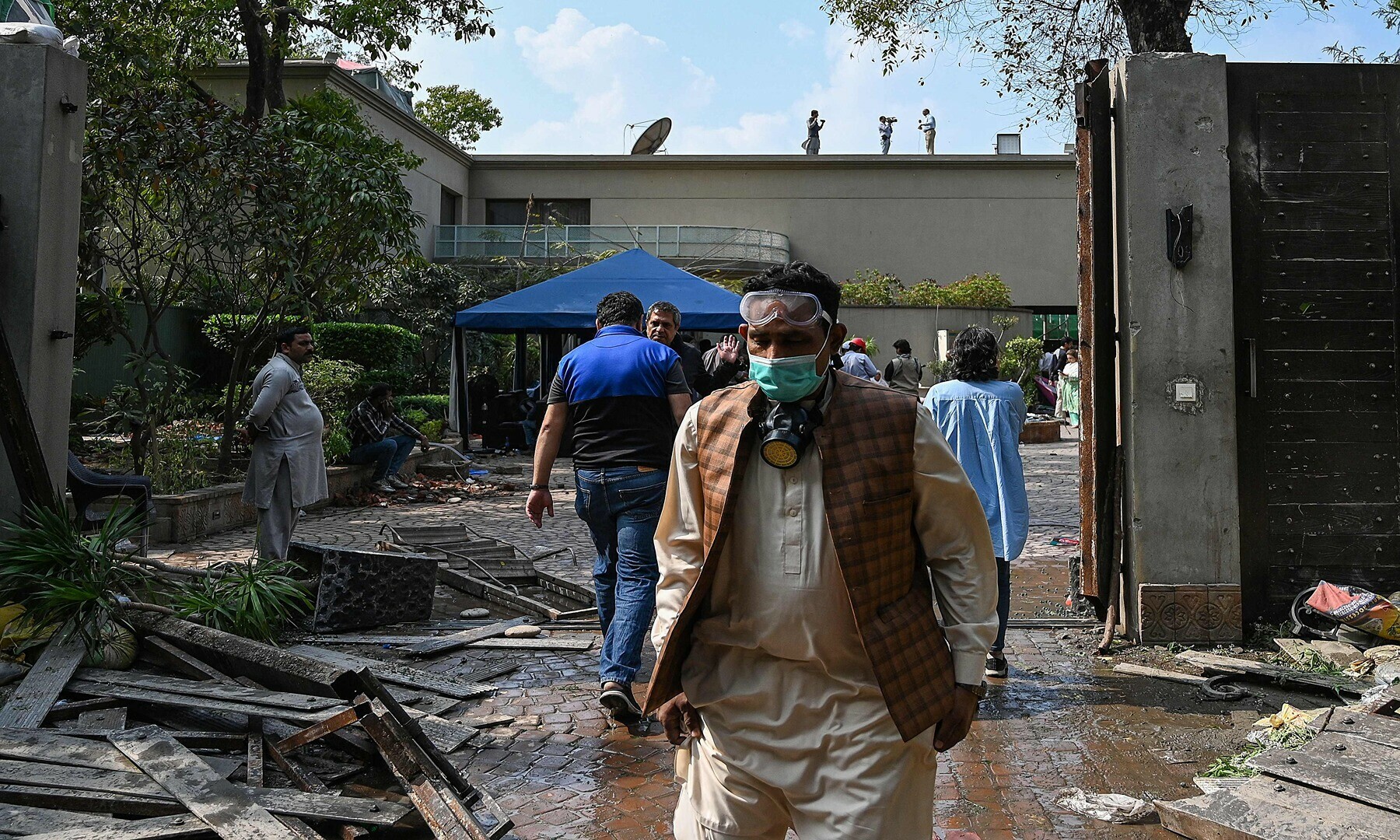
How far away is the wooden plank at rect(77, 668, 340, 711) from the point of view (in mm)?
4777

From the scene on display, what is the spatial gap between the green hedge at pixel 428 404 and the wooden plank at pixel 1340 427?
15.6 metres

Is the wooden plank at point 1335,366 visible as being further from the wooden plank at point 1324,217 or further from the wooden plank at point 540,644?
the wooden plank at point 540,644

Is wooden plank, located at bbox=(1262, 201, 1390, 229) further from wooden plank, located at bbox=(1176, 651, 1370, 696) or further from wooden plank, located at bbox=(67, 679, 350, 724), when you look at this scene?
wooden plank, located at bbox=(67, 679, 350, 724)

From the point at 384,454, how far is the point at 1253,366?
32.2ft

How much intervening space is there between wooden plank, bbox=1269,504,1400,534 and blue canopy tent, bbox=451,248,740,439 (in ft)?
30.4

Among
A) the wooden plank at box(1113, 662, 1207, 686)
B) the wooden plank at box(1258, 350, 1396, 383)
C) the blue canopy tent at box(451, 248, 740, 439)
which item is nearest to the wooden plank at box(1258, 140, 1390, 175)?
the wooden plank at box(1258, 350, 1396, 383)

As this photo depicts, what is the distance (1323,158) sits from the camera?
6.62 metres

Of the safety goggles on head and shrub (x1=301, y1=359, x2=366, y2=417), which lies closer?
the safety goggles on head

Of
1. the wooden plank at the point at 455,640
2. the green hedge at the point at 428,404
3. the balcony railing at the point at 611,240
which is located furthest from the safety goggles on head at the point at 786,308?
the balcony railing at the point at 611,240

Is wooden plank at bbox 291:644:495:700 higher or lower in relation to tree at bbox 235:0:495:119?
lower

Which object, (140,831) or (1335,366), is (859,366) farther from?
(140,831)

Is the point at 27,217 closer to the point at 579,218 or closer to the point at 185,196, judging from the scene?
the point at 185,196

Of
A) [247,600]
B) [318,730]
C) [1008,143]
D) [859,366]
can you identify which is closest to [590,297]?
[859,366]

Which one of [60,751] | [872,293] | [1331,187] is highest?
[872,293]
